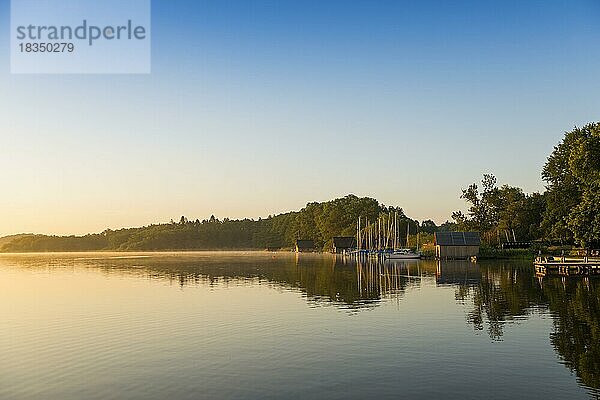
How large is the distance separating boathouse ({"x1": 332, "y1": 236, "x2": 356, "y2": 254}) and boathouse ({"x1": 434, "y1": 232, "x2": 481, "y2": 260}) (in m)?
45.6

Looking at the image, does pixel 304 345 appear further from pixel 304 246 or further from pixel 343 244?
pixel 304 246

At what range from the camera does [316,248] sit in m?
169

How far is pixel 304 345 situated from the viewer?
71.1ft

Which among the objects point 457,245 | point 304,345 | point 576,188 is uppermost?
point 576,188

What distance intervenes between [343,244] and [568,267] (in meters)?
86.1

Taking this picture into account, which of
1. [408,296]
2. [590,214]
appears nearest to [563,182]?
[590,214]

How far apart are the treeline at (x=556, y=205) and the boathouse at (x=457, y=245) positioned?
9634mm

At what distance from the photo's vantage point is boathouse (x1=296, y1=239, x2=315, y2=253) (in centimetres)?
16375

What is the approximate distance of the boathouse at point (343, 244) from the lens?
135375 millimetres

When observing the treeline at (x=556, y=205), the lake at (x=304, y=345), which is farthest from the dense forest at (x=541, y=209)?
the lake at (x=304, y=345)

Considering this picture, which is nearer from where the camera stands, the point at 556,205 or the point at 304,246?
the point at 556,205

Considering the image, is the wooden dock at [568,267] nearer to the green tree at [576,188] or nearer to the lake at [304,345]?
the green tree at [576,188]

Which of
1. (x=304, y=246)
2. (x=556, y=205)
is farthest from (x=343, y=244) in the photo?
(x=556, y=205)

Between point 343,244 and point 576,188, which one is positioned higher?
point 576,188
